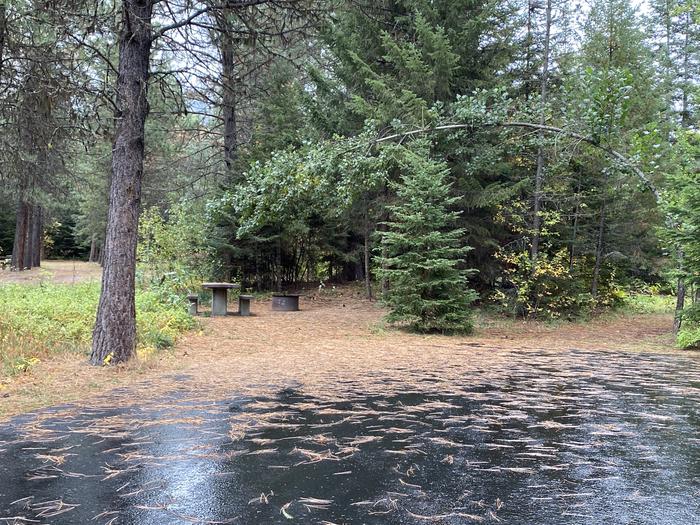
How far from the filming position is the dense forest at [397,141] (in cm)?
686

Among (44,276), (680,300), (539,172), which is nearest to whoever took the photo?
(680,300)

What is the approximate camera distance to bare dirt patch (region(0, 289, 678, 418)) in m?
5.32

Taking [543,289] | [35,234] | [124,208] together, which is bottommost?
[543,289]

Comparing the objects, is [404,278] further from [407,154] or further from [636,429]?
[636,429]

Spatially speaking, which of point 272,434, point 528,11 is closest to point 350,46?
point 528,11

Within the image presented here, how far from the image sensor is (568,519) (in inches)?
90.7

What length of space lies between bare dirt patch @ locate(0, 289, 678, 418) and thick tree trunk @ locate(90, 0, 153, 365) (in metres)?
0.44

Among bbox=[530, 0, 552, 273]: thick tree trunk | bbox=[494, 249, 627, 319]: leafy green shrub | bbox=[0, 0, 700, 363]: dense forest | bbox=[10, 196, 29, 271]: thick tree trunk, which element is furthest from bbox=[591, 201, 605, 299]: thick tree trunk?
bbox=[10, 196, 29, 271]: thick tree trunk

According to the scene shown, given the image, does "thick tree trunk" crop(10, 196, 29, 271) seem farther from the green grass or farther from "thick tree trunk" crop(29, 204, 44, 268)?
the green grass

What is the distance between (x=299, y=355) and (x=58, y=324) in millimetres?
3887

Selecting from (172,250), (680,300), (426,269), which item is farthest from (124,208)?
(680,300)

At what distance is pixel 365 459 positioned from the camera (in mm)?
3150

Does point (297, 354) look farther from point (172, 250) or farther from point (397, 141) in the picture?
point (172, 250)

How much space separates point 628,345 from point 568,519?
8.33 meters
